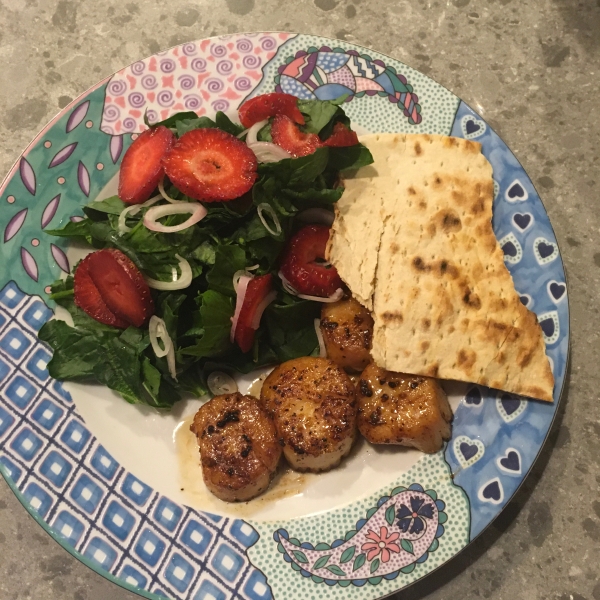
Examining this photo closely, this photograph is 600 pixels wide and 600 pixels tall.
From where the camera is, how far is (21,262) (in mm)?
2498

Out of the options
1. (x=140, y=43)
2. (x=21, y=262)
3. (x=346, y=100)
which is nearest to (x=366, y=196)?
(x=346, y=100)

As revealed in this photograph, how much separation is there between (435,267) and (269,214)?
738 mm

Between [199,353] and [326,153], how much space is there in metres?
1.02

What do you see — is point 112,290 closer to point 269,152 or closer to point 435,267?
point 269,152

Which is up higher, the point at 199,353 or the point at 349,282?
the point at 349,282

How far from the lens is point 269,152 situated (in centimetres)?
241

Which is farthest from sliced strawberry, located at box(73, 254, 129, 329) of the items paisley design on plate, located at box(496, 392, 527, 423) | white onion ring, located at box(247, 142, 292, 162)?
paisley design on plate, located at box(496, 392, 527, 423)

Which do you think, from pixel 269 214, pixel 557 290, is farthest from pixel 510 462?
pixel 269 214

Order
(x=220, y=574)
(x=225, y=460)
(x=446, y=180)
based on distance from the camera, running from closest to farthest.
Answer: (x=220, y=574), (x=225, y=460), (x=446, y=180)

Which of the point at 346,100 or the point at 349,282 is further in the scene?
the point at 346,100

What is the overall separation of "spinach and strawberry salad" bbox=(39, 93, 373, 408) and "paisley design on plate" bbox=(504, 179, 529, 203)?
677 millimetres

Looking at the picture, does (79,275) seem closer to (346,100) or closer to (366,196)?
(366,196)

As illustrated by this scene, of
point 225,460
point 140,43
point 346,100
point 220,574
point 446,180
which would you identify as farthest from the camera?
point 140,43

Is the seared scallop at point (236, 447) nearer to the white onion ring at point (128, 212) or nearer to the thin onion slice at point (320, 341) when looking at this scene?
the thin onion slice at point (320, 341)
